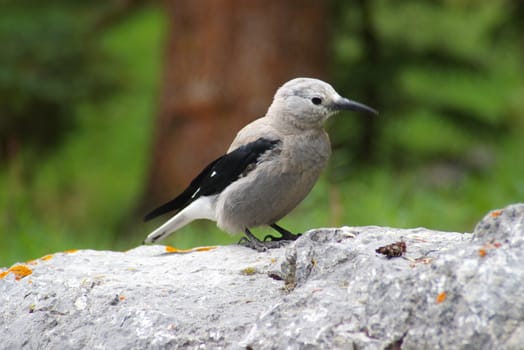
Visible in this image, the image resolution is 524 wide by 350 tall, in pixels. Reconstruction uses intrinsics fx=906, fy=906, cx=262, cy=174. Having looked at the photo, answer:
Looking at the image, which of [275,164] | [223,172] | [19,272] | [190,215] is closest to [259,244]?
[275,164]

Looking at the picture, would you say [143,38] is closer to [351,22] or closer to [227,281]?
[351,22]

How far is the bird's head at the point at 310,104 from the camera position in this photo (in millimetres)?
4344

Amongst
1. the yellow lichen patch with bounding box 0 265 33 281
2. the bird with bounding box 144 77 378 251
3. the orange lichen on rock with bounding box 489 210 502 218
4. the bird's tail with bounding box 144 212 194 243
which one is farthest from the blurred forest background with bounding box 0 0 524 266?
the orange lichen on rock with bounding box 489 210 502 218

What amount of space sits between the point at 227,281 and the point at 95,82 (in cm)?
615

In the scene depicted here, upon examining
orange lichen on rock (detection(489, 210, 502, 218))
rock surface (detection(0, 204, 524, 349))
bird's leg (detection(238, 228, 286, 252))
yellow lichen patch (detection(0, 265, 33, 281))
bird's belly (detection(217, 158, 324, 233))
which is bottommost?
yellow lichen patch (detection(0, 265, 33, 281))

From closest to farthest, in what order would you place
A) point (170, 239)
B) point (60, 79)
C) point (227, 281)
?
1. point (227, 281)
2. point (170, 239)
3. point (60, 79)

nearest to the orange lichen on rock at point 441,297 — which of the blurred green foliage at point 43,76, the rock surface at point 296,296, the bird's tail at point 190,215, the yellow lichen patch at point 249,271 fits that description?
the rock surface at point 296,296

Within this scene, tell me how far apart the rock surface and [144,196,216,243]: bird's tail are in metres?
0.62

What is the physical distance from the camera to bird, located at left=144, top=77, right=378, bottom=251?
423 cm

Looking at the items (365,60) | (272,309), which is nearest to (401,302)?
(272,309)

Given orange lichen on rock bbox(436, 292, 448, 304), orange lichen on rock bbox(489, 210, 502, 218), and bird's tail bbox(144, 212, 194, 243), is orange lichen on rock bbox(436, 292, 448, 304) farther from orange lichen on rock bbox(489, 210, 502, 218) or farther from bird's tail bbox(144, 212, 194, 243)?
bird's tail bbox(144, 212, 194, 243)

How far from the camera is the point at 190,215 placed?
15.0 ft

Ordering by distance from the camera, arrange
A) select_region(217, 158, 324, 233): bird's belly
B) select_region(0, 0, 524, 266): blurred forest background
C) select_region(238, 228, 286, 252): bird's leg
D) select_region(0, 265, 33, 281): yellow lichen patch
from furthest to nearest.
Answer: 1. select_region(0, 0, 524, 266): blurred forest background
2. select_region(217, 158, 324, 233): bird's belly
3. select_region(238, 228, 286, 252): bird's leg
4. select_region(0, 265, 33, 281): yellow lichen patch

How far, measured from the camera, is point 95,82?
9.20 m
